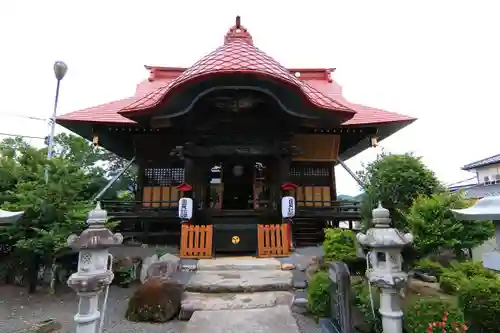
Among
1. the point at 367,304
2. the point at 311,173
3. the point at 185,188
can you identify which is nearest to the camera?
the point at 367,304

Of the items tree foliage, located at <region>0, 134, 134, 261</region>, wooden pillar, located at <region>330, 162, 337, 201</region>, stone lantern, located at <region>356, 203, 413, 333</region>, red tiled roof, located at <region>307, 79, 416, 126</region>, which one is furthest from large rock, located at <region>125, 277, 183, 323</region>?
red tiled roof, located at <region>307, 79, 416, 126</region>

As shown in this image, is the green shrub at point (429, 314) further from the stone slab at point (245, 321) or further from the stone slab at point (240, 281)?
the stone slab at point (240, 281)

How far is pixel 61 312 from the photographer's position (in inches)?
199

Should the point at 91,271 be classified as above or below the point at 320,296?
above

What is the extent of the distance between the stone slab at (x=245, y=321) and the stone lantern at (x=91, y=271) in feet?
4.14

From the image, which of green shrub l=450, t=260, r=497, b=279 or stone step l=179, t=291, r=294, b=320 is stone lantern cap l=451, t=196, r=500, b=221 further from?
stone step l=179, t=291, r=294, b=320

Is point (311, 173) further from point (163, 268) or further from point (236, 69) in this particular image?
point (163, 268)

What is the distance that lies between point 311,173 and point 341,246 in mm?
5932

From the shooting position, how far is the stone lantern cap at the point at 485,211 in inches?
104

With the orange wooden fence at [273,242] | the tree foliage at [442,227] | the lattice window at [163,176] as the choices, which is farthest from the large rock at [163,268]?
the tree foliage at [442,227]

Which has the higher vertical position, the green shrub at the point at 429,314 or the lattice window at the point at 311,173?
the lattice window at the point at 311,173

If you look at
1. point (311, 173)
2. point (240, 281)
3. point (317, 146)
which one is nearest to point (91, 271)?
point (240, 281)

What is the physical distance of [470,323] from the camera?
3254 millimetres

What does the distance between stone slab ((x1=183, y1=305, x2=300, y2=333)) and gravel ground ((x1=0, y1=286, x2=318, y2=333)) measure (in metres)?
0.24
